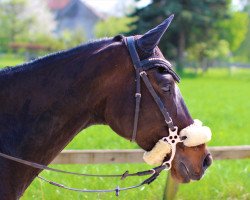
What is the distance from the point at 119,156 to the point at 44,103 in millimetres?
2558

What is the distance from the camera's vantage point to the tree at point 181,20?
122 feet

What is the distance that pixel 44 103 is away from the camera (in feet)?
9.25

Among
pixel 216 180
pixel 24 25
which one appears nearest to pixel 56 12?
pixel 24 25

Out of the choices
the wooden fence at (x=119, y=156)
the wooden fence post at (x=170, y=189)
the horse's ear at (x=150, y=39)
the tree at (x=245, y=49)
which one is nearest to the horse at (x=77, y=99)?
the horse's ear at (x=150, y=39)

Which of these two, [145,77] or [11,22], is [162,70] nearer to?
[145,77]

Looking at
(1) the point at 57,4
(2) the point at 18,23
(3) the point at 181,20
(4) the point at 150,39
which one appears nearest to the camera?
(4) the point at 150,39

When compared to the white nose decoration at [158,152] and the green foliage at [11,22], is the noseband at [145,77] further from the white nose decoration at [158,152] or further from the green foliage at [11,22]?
the green foliage at [11,22]

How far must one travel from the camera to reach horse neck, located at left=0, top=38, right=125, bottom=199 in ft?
9.23

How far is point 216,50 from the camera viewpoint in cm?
4394

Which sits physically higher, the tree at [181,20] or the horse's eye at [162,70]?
the horse's eye at [162,70]

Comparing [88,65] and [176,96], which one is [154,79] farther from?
[88,65]

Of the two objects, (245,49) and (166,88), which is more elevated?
(166,88)

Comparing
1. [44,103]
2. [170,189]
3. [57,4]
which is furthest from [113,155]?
[57,4]

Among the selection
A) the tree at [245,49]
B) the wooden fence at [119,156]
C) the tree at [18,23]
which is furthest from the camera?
the tree at [245,49]
